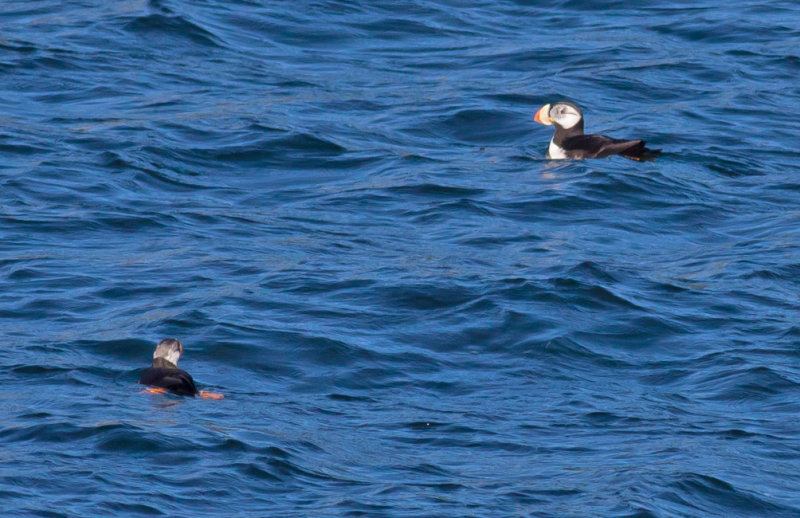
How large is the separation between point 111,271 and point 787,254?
16.7ft

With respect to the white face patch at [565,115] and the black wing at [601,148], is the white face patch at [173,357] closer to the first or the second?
the black wing at [601,148]

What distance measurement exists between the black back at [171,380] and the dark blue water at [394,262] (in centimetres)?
7

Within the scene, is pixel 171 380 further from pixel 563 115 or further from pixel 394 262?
pixel 563 115

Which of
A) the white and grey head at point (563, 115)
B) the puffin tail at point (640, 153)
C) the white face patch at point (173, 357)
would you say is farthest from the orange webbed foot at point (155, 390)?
Answer: the white and grey head at point (563, 115)

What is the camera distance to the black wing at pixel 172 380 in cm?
832

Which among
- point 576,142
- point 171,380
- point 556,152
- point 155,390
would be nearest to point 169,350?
point 155,390

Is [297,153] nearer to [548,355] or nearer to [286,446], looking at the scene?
[548,355]

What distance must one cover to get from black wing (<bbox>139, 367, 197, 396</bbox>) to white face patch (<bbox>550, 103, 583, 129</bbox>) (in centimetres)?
710

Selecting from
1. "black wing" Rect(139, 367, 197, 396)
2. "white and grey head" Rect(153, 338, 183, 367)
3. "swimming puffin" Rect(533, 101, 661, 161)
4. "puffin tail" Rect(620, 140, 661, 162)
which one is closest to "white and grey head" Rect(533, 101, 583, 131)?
"swimming puffin" Rect(533, 101, 661, 161)

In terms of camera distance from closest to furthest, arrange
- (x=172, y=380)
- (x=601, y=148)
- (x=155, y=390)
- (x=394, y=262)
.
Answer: (x=172, y=380) → (x=155, y=390) → (x=394, y=262) → (x=601, y=148)

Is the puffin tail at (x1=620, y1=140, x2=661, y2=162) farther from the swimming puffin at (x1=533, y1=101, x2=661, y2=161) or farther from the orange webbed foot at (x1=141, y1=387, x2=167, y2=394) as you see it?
the orange webbed foot at (x1=141, y1=387, x2=167, y2=394)

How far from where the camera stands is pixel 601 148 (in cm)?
1460

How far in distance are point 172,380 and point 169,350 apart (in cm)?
55

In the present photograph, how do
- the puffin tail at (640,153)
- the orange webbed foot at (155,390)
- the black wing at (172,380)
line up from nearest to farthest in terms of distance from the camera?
the black wing at (172,380), the orange webbed foot at (155,390), the puffin tail at (640,153)
